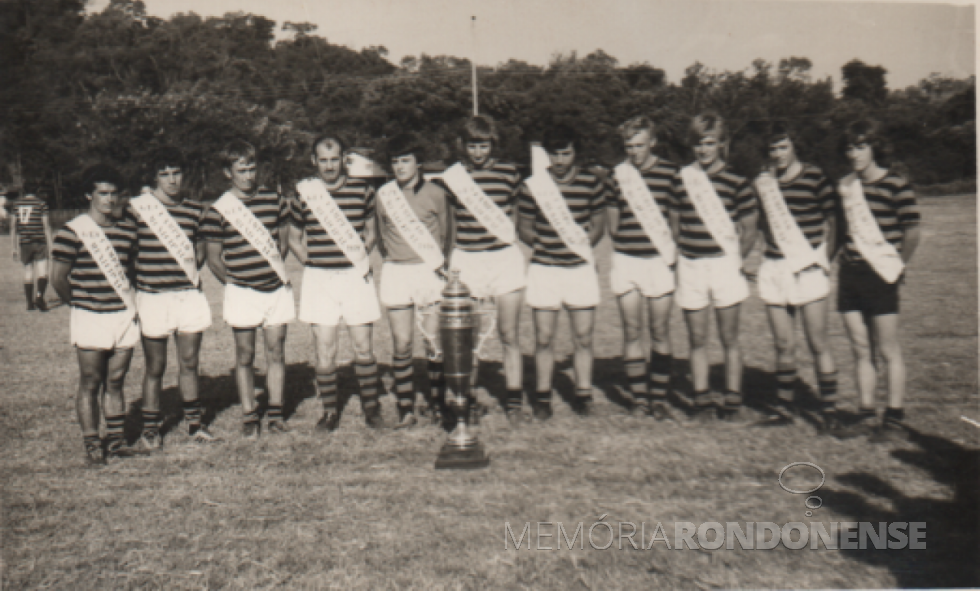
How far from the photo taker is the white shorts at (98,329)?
4387mm

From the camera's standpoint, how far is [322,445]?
16.1 ft

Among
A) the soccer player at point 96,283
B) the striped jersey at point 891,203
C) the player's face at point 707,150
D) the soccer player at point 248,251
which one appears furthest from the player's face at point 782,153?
the soccer player at point 96,283

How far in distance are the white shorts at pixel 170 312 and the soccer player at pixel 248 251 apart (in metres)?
0.20

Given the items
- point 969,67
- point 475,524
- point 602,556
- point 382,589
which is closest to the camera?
point 382,589

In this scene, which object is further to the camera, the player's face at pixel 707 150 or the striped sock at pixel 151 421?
the striped sock at pixel 151 421

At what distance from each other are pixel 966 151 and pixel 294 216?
400 centimetres

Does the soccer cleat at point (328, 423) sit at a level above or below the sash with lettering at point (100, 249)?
below

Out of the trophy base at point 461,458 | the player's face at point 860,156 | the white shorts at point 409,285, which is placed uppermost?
the player's face at point 860,156

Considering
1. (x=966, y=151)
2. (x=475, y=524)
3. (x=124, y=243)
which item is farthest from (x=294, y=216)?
(x=966, y=151)

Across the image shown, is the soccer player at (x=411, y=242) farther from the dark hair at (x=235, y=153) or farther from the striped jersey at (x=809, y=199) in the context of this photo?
the striped jersey at (x=809, y=199)

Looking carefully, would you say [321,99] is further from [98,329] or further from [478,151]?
[98,329]

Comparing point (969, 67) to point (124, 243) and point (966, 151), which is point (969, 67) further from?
point (124, 243)

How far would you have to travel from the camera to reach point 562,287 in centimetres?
494

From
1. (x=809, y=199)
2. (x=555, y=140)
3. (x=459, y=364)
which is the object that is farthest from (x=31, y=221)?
(x=809, y=199)
